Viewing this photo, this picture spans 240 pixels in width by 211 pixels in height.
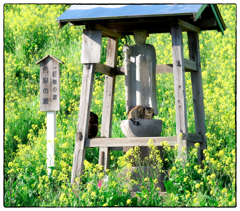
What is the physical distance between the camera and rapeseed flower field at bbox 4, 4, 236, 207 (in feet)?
16.8

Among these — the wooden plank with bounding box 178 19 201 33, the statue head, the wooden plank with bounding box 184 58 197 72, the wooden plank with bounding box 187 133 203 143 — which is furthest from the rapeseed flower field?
the statue head

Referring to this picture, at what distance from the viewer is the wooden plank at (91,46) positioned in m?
6.11

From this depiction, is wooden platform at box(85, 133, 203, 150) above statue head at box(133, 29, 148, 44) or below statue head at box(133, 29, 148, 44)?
below

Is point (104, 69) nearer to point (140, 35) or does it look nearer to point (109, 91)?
point (109, 91)

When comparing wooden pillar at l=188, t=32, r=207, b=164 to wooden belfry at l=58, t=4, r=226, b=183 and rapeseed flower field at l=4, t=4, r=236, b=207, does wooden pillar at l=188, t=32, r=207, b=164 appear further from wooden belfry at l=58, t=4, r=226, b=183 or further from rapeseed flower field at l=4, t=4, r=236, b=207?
rapeseed flower field at l=4, t=4, r=236, b=207

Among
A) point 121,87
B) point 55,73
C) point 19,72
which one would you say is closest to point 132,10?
point 55,73

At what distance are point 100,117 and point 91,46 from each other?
11.4 ft

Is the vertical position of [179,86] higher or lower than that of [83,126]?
higher

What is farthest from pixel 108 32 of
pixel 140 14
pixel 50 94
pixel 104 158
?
pixel 104 158

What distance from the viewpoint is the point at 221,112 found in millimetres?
7539

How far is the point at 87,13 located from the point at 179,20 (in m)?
1.38

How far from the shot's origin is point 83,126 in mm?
6109

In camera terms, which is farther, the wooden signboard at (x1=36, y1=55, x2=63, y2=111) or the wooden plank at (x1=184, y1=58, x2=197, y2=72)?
the wooden signboard at (x1=36, y1=55, x2=63, y2=111)

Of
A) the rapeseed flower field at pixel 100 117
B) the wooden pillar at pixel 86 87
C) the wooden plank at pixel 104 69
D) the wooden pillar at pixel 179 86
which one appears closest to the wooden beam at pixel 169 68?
the wooden plank at pixel 104 69
